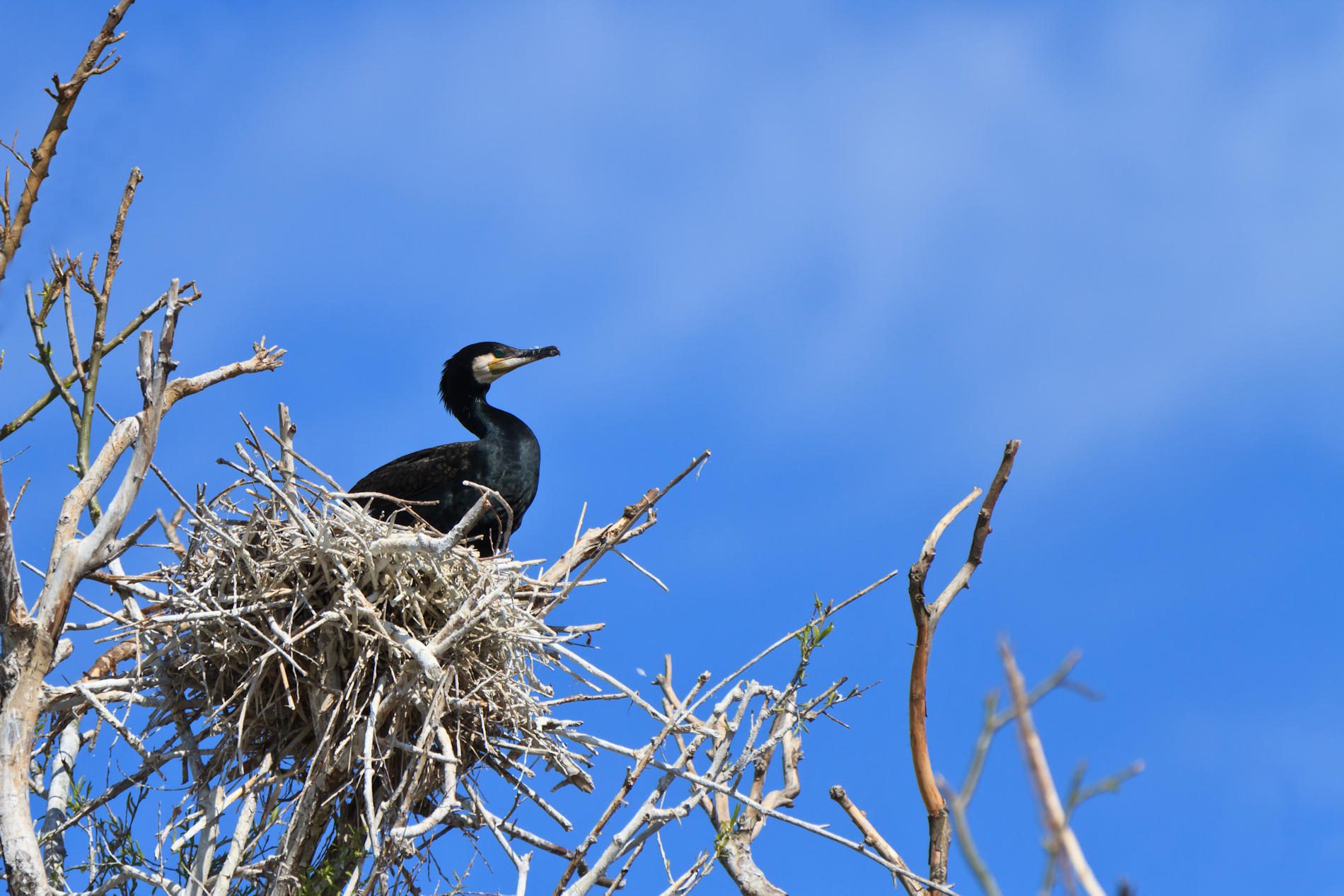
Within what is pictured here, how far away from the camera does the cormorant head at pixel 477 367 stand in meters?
7.57

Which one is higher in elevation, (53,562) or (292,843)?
(53,562)

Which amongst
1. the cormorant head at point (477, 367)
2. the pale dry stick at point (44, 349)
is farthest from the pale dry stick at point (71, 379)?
the cormorant head at point (477, 367)

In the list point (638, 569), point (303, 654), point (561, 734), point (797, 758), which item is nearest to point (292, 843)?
point (303, 654)

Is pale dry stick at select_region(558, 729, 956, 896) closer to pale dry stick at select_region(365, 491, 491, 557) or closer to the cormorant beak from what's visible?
pale dry stick at select_region(365, 491, 491, 557)

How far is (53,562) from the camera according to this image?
4070mm

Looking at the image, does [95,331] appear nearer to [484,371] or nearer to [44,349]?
[44,349]

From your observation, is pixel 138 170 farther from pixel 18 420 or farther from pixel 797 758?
pixel 797 758

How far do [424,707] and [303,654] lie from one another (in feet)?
1.61

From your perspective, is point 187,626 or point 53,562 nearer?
point 53,562

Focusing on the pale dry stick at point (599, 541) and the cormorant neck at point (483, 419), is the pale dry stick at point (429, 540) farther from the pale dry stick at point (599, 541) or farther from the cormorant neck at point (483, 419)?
the cormorant neck at point (483, 419)

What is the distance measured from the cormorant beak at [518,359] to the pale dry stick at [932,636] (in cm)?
444

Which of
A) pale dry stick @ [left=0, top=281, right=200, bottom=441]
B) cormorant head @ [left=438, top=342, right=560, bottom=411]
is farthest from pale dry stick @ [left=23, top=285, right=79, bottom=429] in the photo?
cormorant head @ [left=438, top=342, right=560, bottom=411]

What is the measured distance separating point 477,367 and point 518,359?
30 cm

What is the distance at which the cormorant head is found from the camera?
7.57 metres
